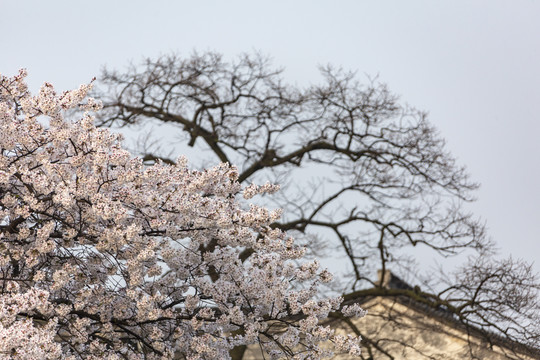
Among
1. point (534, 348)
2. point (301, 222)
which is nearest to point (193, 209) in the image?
point (534, 348)

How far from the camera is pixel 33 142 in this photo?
7.68 m

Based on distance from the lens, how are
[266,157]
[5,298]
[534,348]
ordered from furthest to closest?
[266,157] < [534,348] < [5,298]

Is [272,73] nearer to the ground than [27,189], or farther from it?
farther from it

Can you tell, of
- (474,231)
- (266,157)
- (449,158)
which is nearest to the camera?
(474,231)

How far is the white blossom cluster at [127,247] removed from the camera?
741 cm

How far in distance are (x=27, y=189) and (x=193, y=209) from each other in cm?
163

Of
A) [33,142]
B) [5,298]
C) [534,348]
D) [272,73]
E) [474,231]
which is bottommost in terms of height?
[5,298]

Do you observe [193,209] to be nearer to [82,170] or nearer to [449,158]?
[82,170]

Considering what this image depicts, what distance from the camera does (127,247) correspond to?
782 centimetres

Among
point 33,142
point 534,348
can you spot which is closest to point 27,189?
point 33,142

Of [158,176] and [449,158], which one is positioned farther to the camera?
[449,158]

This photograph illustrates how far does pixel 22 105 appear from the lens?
7613 mm

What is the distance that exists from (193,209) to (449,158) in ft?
29.1

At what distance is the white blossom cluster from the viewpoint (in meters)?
7.41
